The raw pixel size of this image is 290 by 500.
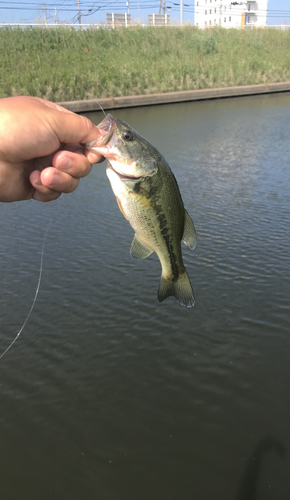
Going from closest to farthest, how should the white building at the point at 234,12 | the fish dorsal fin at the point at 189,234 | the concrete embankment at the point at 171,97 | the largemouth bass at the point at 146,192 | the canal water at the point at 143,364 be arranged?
the largemouth bass at the point at 146,192, the fish dorsal fin at the point at 189,234, the canal water at the point at 143,364, the concrete embankment at the point at 171,97, the white building at the point at 234,12

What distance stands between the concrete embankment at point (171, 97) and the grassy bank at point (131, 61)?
113 cm

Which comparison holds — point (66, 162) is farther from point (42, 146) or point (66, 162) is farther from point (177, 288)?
point (177, 288)

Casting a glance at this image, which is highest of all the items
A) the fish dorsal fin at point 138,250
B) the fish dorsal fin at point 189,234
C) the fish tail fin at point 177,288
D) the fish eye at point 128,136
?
the fish eye at point 128,136

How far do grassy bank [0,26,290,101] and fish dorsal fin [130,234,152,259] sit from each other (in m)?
19.6

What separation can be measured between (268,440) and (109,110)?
19.0 m

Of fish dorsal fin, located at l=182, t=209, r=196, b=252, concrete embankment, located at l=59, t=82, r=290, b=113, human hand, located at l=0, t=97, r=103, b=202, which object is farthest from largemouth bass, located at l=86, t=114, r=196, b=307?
concrete embankment, located at l=59, t=82, r=290, b=113

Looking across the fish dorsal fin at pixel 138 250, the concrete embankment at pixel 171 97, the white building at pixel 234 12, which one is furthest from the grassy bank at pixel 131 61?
the white building at pixel 234 12

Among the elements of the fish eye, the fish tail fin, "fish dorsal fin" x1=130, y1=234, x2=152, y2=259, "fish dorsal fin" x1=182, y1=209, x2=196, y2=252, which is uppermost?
the fish eye

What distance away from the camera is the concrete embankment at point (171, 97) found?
1957 cm

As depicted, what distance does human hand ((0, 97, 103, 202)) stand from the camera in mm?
2184

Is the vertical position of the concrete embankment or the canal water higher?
the canal water

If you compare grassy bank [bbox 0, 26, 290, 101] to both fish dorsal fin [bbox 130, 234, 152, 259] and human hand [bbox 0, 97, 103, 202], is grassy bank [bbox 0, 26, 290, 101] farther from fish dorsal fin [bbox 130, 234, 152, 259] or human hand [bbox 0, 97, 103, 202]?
fish dorsal fin [bbox 130, 234, 152, 259]

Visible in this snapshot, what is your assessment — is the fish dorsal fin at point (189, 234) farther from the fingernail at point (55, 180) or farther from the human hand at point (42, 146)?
the fingernail at point (55, 180)

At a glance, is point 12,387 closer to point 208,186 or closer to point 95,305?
point 95,305
